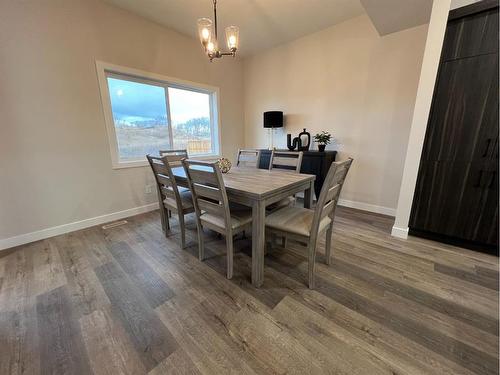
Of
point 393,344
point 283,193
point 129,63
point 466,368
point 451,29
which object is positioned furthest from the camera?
point 129,63

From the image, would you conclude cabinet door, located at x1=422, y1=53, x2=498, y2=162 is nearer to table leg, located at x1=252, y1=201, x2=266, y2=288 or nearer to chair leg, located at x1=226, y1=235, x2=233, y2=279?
table leg, located at x1=252, y1=201, x2=266, y2=288

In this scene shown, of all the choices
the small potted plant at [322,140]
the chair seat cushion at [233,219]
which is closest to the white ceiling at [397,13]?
the small potted plant at [322,140]

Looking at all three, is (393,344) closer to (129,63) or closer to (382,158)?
(382,158)

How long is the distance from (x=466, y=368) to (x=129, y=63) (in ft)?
13.7

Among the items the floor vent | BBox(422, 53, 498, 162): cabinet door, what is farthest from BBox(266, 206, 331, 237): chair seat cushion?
the floor vent

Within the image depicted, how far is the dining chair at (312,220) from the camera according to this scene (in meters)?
1.38

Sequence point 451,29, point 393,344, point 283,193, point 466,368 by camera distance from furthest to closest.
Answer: point 451,29 < point 283,193 < point 393,344 < point 466,368

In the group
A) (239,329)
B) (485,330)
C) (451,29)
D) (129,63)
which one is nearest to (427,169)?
(451,29)

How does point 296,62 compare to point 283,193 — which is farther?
point 296,62

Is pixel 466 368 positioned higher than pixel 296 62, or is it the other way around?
pixel 296 62

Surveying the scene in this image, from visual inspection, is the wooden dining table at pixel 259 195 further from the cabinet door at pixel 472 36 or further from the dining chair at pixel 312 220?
the cabinet door at pixel 472 36

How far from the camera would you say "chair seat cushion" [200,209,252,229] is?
5.39 feet

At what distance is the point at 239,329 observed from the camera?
1.24 metres

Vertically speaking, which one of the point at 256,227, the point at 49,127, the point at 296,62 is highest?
the point at 296,62
